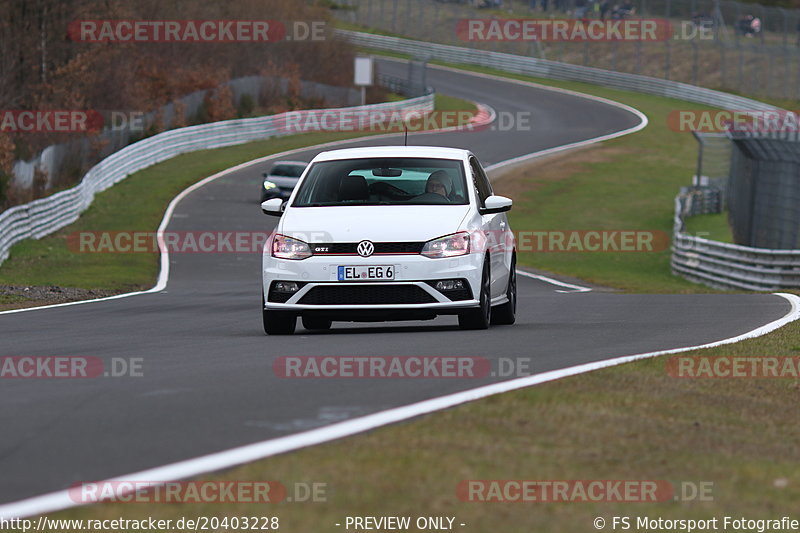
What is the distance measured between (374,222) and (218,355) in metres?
2.45

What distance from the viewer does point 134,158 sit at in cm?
4794

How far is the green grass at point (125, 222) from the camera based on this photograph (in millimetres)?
26312

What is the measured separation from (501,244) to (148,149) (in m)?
38.3

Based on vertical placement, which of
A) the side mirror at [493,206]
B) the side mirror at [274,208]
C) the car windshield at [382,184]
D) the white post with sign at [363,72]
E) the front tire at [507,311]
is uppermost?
the car windshield at [382,184]

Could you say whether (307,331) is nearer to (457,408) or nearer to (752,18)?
(457,408)

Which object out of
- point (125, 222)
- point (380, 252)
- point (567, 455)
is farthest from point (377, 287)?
point (125, 222)

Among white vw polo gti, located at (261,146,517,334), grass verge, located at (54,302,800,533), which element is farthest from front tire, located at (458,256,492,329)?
grass verge, located at (54,302,800,533)

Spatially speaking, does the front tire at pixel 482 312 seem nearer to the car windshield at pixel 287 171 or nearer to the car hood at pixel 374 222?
the car hood at pixel 374 222

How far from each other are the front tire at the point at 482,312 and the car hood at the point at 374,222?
0.55 meters

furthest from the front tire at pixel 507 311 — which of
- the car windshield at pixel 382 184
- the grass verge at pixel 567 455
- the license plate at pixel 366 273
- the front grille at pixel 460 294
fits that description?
the grass verge at pixel 567 455

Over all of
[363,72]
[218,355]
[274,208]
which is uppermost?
[274,208]

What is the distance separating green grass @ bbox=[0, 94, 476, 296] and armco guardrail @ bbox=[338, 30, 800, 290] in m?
12.0

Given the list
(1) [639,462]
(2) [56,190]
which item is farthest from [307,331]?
(2) [56,190]

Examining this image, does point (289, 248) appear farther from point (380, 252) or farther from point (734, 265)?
point (734, 265)
